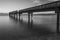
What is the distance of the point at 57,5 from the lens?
1647cm

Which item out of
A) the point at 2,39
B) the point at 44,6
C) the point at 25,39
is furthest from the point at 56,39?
the point at 44,6

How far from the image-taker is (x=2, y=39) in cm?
1358

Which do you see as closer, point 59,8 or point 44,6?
point 59,8

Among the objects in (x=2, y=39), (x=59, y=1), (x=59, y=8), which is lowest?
(x=2, y=39)

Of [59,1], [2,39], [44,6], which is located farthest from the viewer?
[44,6]

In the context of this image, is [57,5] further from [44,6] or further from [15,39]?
[15,39]

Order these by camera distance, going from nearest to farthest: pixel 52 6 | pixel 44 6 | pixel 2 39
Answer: pixel 2 39 → pixel 52 6 → pixel 44 6

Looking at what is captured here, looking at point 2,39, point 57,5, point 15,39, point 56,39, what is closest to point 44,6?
point 57,5

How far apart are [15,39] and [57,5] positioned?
11442 millimetres

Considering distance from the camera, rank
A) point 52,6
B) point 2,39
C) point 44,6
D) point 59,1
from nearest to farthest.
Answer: point 2,39
point 59,1
point 52,6
point 44,6

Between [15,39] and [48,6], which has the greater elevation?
[48,6]

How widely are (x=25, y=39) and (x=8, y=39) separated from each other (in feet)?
10.2

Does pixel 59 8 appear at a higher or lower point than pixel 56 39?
higher

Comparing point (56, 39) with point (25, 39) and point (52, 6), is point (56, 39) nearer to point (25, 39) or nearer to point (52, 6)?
point (25, 39)
